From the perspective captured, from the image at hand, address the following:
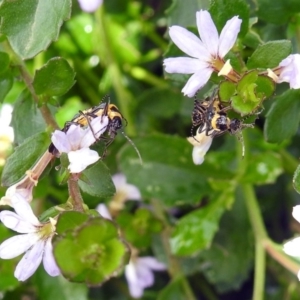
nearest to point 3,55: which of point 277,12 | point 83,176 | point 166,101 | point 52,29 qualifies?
point 52,29

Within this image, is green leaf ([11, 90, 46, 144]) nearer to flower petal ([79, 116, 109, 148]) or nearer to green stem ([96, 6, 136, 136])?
flower petal ([79, 116, 109, 148])

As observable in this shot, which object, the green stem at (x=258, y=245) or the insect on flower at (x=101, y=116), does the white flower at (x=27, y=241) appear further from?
the green stem at (x=258, y=245)

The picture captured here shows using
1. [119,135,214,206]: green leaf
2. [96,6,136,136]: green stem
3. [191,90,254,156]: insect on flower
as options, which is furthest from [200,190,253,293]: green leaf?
[191,90,254,156]: insect on flower

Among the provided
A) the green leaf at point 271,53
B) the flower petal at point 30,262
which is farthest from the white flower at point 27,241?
the green leaf at point 271,53

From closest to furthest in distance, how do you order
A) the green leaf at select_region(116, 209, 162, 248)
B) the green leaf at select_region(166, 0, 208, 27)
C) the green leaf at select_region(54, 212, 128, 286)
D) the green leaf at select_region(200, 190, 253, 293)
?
the green leaf at select_region(54, 212, 128, 286) < the green leaf at select_region(166, 0, 208, 27) < the green leaf at select_region(116, 209, 162, 248) < the green leaf at select_region(200, 190, 253, 293)

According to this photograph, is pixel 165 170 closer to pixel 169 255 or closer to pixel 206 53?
pixel 169 255

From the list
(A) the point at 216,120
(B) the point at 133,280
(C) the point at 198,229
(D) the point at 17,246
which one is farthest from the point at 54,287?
(A) the point at 216,120
